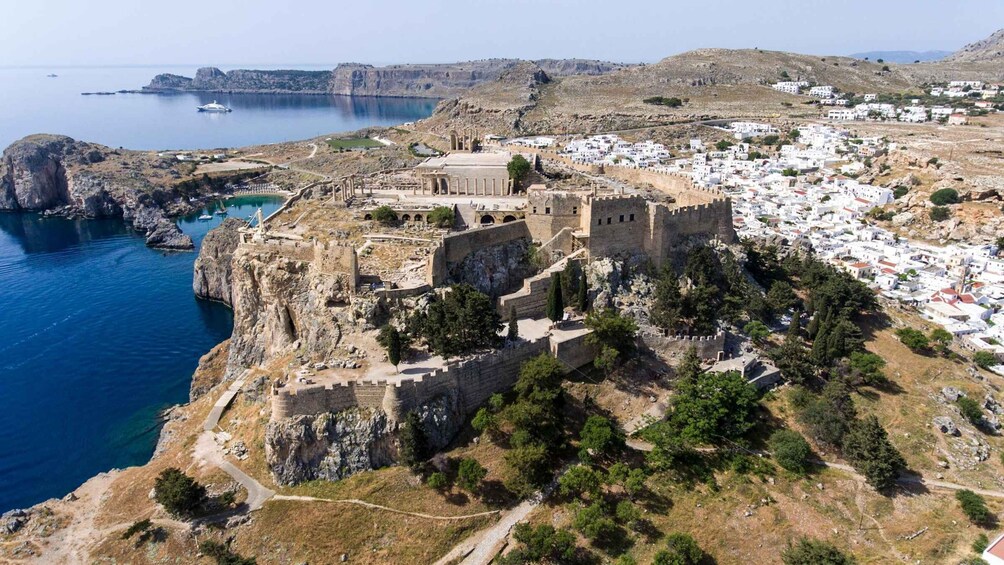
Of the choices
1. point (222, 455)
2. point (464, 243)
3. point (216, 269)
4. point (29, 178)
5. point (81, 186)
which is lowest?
point (222, 455)

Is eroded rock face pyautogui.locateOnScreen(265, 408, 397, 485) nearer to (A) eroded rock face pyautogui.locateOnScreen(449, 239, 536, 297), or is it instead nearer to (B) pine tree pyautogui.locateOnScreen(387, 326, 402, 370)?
(B) pine tree pyautogui.locateOnScreen(387, 326, 402, 370)

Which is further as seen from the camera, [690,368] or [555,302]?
[555,302]

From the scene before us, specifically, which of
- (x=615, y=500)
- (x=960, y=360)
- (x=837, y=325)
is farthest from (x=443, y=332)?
(x=960, y=360)


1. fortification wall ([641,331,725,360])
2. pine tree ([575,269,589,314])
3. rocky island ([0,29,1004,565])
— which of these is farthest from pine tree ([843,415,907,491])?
pine tree ([575,269,589,314])

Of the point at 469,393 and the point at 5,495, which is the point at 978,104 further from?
the point at 5,495

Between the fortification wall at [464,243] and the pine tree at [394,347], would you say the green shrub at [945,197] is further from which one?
the pine tree at [394,347]

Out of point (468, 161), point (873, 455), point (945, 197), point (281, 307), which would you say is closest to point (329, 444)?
point (281, 307)

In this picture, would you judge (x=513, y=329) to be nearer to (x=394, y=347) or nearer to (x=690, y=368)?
(x=394, y=347)
